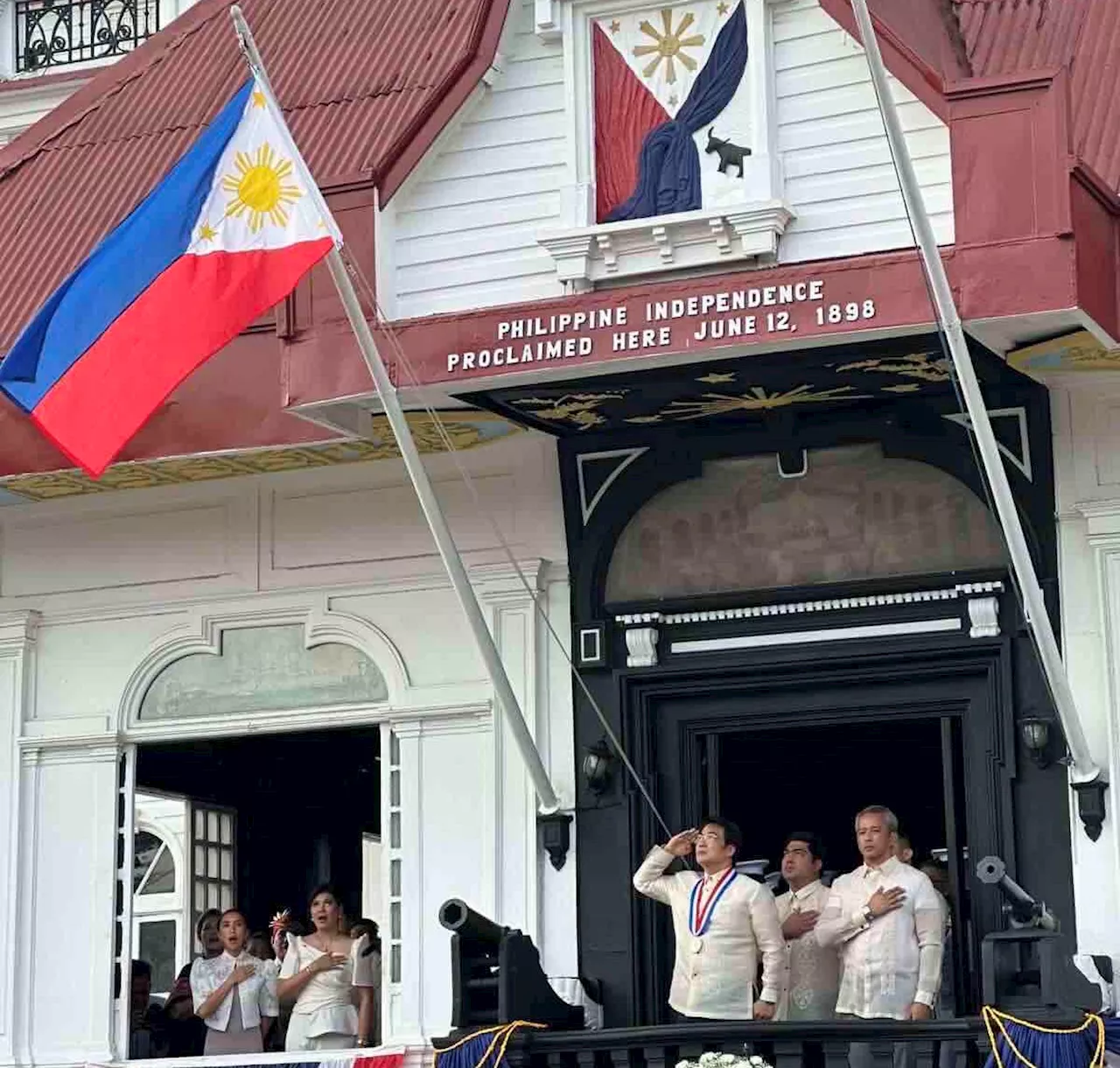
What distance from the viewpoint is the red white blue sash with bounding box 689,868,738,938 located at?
1571cm

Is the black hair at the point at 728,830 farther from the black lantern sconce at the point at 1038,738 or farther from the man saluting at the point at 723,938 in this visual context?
the black lantern sconce at the point at 1038,738

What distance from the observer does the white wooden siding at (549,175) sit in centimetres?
1571

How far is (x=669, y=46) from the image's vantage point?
16.4 metres

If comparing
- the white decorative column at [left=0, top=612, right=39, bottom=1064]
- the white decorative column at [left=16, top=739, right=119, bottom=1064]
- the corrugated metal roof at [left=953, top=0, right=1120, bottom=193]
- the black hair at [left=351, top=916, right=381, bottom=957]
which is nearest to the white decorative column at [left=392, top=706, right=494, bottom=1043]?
the black hair at [left=351, top=916, right=381, bottom=957]

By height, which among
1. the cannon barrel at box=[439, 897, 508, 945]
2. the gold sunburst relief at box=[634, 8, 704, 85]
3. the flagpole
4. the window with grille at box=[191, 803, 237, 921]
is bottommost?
the cannon barrel at box=[439, 897, 508, 945]

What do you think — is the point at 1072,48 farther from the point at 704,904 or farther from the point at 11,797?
the point at 11,797

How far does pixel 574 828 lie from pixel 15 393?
441 centimetres

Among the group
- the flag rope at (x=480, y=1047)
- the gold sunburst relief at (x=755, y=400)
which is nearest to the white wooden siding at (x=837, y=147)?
the gold sunburst relief at (x=755, y=400)

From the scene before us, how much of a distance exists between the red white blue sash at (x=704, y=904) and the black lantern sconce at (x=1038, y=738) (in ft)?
6.07

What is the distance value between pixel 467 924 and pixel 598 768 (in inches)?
64.6

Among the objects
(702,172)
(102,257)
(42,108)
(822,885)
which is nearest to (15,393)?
(102,257)

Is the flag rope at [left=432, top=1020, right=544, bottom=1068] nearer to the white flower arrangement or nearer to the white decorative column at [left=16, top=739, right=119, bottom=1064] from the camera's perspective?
the white flower arrangement

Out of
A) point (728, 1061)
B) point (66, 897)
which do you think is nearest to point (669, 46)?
point (728, 1061)

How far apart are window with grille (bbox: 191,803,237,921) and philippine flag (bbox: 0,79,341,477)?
8257mm
